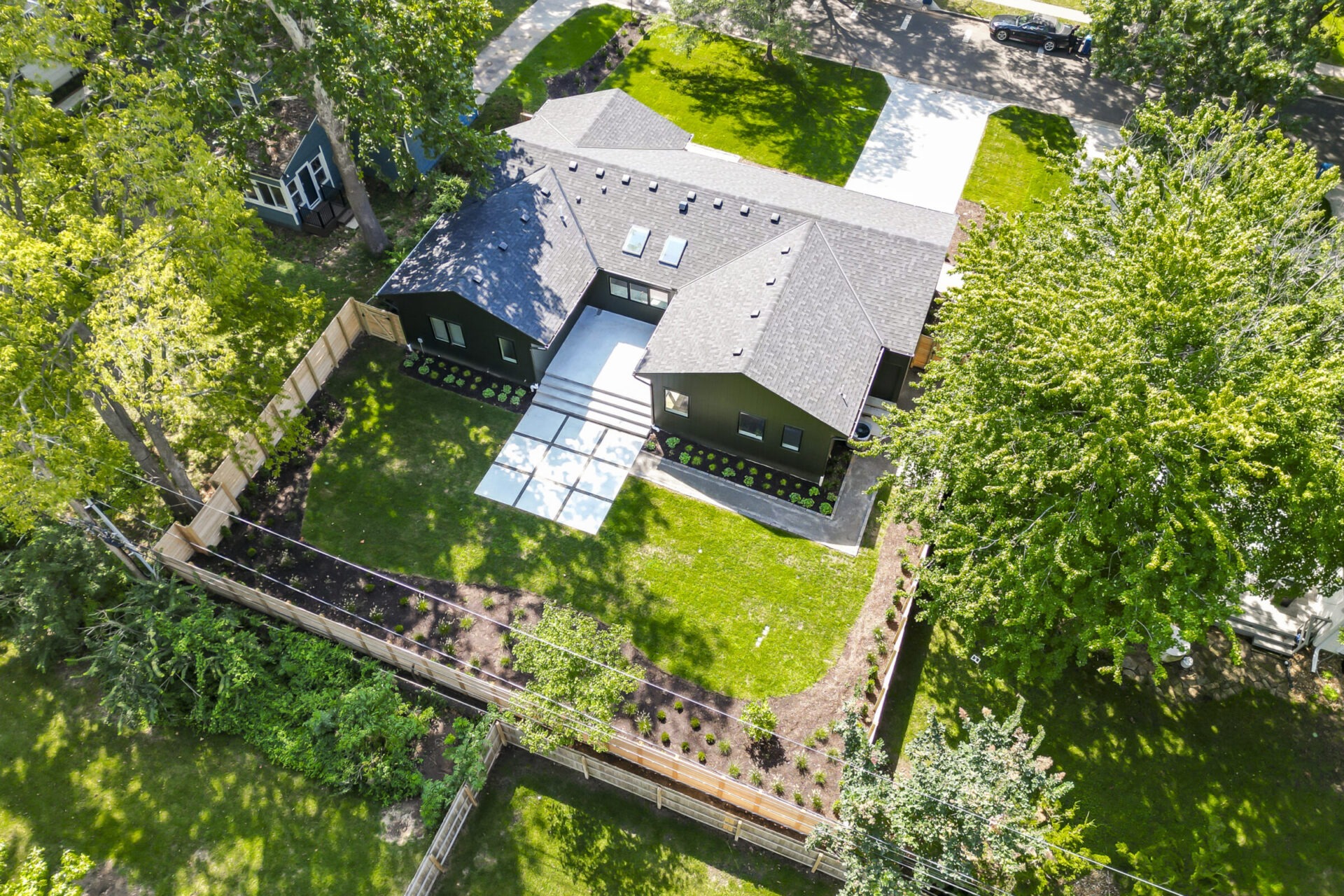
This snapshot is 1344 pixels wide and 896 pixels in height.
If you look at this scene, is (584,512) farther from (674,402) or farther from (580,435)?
(674,402)

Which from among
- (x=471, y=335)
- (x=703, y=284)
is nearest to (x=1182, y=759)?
(x=703, y=284)

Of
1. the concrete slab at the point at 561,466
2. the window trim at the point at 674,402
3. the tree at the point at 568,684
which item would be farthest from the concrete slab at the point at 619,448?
the tree at the point at 568,684

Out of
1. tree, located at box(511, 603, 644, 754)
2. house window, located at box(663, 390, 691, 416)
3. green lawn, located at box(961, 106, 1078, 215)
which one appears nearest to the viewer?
tree, located at box(511, 603, 644, 754)

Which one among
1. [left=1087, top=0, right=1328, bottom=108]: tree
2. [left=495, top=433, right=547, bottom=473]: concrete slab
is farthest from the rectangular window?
[left=1087, top=0, right=1328, bottom=108]: tree

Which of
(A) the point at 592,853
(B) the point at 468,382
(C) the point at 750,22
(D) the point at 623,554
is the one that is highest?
(C) the point at 750,22

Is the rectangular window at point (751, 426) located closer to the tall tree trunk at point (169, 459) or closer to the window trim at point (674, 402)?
the window trim at point (674, 402)

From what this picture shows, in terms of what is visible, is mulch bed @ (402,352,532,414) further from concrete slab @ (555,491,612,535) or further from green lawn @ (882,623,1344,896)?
green lawn @ (882,623,1344,896)
